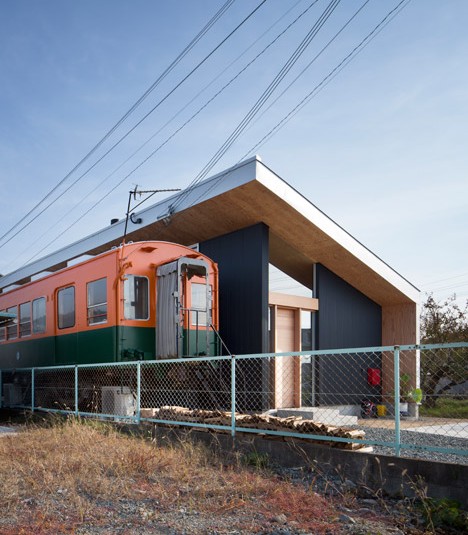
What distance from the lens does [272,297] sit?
13164 millimetres

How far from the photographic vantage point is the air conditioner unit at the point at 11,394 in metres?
14.7

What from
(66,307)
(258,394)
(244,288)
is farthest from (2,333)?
(258,394)

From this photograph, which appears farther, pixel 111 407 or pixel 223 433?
pixel 111 407

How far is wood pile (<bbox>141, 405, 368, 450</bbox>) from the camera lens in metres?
6.39

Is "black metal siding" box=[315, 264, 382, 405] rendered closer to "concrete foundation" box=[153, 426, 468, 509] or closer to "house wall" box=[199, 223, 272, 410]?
"house wall" box=[199, 223, 272, 410]

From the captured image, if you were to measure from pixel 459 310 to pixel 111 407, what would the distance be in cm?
1409

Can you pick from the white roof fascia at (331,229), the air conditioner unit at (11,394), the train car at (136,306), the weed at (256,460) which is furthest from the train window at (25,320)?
the weed at (256,460)

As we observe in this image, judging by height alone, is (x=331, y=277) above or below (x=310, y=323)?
above

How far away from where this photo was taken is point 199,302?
39.3ft

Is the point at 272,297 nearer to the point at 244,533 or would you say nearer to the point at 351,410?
the point at 351,410

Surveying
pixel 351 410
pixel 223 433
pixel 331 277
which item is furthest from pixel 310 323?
pixel 223 433

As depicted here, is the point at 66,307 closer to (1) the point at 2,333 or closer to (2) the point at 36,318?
(2) the point at 36,318

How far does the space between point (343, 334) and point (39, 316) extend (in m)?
7.42

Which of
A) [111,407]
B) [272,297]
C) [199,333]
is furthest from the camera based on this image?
[272,297]
